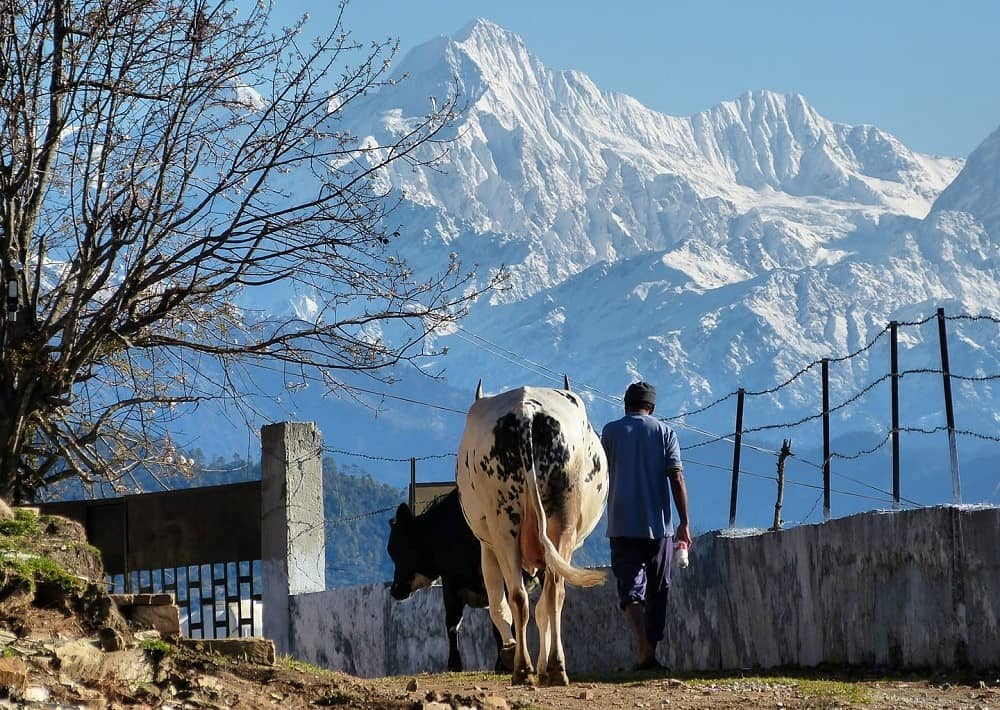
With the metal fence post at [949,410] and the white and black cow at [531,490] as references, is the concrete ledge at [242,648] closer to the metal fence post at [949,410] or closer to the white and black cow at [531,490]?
the white and black cow at [531,490]

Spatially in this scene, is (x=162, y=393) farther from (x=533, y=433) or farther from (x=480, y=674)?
(x=533, y=433)

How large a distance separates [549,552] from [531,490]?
0.41 meters

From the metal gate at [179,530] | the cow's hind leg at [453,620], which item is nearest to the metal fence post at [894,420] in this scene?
the cow's hind leg at [453,620]

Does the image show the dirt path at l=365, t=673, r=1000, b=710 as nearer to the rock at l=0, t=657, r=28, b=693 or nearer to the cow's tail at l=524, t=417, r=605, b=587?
the cow's tail at l=524, t=417, r=605, b=587

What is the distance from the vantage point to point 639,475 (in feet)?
34.8

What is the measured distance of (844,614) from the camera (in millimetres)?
10102

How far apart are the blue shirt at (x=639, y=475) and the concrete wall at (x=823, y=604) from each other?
92 centimetres

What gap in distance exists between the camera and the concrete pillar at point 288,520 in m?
16.1

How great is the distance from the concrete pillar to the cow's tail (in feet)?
22.8

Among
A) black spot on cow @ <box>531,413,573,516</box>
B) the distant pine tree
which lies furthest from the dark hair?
the distant pine tree

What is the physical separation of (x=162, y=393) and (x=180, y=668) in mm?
9073

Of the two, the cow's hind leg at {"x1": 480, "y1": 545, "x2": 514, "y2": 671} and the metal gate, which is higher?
the metal gate

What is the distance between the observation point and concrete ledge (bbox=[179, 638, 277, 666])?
7879 mm

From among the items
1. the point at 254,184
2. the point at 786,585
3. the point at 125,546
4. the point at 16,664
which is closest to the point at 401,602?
the point at 125,546
